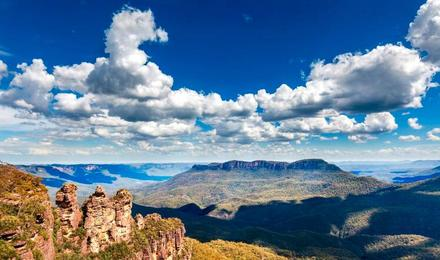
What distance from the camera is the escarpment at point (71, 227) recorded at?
7262cm

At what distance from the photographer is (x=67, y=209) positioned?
104 m

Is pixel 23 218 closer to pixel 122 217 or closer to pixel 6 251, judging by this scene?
pixel 6 251

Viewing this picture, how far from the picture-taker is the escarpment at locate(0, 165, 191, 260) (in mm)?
72625

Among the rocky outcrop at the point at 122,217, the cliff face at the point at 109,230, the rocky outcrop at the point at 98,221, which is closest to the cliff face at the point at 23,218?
the cliff face at the point at 109,230

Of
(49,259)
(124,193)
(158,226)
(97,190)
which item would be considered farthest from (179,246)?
(49,259)

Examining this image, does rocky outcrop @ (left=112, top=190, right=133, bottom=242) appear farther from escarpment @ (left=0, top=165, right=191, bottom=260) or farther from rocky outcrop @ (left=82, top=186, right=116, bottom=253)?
rocky outcrop @ (left=82, top=186, right=116, bottom=253)

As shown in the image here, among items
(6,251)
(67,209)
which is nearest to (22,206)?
(6,251)

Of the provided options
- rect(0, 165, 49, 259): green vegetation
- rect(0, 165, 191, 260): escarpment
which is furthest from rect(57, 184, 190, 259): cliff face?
rect(0, 165, 49, 259): green vegetation

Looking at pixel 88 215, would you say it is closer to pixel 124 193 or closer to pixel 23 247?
pixel 124 193

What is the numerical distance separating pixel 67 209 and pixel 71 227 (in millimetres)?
Answer: 5827

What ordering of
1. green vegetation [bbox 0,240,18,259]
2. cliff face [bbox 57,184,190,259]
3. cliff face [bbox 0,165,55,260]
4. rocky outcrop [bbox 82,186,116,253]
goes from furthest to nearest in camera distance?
rocky outcrop [bbox 82,186,116,253] → cliff face [bbox 57,184,190,259] → cliff face [bbox 0,165,55,260] → green vegetation [bbox 0,240,18,259]

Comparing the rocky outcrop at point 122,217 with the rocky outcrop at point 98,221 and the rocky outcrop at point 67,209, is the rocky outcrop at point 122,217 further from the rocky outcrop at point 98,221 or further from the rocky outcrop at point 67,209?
the rocky outcrop at point 67,209

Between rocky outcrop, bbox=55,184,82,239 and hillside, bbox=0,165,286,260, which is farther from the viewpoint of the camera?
rocky outcrop, bbox=55,184,82,239

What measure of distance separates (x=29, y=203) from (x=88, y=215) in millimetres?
31438
